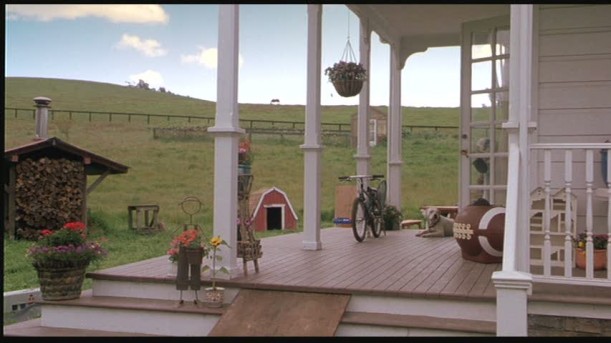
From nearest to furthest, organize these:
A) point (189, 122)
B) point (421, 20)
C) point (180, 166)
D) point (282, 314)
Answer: point (282, 314)
point (421, 20)
point (180, 166)
point (189, 122)

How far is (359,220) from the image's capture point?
22.8 feet

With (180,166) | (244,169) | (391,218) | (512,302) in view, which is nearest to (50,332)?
(244,169)

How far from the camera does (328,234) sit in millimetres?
7797

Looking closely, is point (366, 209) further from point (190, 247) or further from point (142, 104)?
point (142, 104)

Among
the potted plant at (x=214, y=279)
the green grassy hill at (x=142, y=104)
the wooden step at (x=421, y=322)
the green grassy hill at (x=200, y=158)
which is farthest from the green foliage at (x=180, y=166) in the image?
the wooden step at (x=421, y=322)

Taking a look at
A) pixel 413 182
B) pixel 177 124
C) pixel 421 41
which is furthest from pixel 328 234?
pixel 177 124

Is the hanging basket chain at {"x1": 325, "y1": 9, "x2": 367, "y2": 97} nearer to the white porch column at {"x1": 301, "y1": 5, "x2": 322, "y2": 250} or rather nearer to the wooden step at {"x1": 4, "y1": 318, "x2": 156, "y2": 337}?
the white porch column at {"x1": 301, "y1": 5, "x2": 322, "y2": 250}

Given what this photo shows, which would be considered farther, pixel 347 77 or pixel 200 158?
pixel 200 158

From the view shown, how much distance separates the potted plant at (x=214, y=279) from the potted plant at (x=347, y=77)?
2809mm

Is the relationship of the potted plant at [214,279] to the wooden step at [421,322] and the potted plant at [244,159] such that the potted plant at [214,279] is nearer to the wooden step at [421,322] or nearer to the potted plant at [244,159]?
the potted plant at [244,159]

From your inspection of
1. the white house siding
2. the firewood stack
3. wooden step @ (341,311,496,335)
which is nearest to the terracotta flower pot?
the white house siding

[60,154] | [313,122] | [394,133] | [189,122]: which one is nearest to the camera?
[313,122]

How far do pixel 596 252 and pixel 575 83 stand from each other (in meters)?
1.41

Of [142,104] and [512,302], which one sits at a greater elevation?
[142,104]
